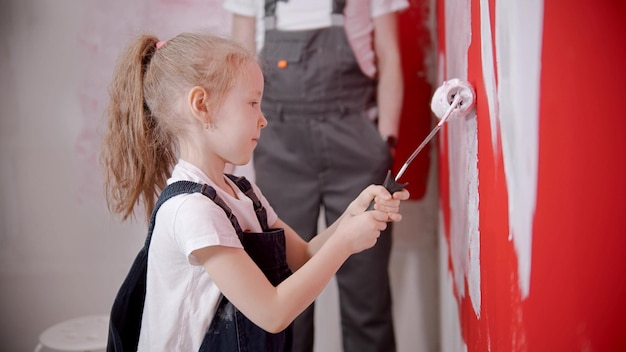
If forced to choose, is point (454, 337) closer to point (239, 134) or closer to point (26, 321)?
point (239, 134)

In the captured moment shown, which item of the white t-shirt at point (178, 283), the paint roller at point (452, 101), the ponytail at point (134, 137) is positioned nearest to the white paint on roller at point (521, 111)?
the paint roller at point (452, 101)

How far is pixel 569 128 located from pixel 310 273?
427 millimetres

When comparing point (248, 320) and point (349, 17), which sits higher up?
point (349, 17)

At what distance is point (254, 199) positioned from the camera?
3.76ft

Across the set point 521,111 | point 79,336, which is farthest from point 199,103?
point 79,336

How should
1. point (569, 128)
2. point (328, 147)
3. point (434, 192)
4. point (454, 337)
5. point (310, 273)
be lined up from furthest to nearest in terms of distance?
1. point (434, 192)
2. point (328, 147)
3. point (454, 337)
4. point (310, 273)
5. point (569, 128)

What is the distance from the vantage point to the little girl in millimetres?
939

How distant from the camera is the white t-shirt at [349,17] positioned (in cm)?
158

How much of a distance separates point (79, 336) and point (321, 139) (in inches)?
32.0

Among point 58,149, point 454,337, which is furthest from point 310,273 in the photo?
point 58,149

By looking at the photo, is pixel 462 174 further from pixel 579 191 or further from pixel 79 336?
pixel 79 336

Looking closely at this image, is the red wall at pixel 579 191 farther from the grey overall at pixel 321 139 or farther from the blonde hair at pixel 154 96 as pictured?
the grey overall at pixel 321 139

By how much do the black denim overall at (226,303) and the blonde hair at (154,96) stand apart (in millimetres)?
119

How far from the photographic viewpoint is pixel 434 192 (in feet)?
5.95
